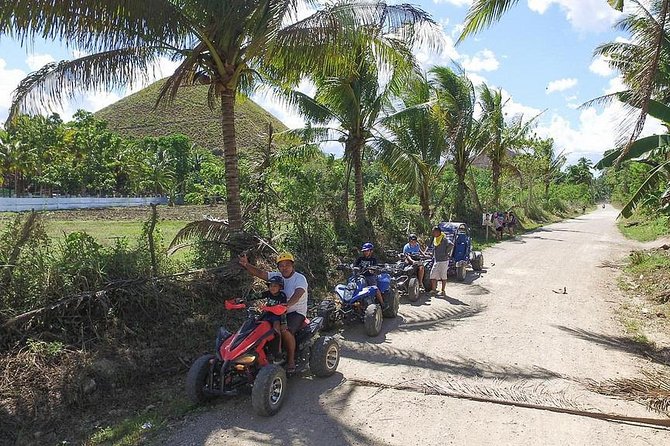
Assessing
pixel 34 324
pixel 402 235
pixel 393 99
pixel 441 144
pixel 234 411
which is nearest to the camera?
pixel 234 411

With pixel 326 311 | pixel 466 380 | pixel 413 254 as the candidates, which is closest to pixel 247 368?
pixel 326 311

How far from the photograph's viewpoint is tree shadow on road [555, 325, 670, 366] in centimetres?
694

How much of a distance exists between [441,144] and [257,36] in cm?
1307

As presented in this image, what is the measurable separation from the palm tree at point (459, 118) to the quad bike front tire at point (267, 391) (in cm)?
1743

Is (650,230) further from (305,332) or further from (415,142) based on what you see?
(305,332)

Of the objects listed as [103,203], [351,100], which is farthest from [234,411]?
[103,203]

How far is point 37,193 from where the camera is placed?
5769cm

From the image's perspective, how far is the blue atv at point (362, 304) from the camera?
25.4 ft


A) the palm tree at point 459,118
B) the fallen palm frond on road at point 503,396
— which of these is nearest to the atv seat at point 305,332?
the fallen palm frond on road at point 503,396

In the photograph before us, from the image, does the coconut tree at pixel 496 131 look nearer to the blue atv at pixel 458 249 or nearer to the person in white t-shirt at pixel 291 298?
the blue atv at pixel 458 249

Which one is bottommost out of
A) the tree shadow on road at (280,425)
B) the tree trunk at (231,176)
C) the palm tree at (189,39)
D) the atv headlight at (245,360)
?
the tree shadow on road at (280,425)

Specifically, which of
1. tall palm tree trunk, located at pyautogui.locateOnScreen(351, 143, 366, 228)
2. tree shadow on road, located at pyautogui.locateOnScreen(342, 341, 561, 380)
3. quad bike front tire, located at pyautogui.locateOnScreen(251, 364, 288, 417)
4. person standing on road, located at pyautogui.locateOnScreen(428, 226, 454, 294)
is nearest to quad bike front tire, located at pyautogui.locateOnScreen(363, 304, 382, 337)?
tree shadow on road, located at pyautogui.locateOnScreen(342, 341, 561, 380)

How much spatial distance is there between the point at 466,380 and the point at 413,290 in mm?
4385

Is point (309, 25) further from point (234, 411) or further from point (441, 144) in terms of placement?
point (441, 144)
